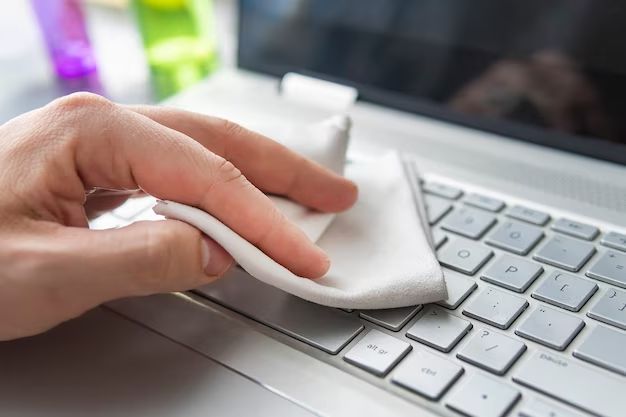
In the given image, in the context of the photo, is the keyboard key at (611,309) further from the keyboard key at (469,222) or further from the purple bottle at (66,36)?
the purple bottle at (66,36)

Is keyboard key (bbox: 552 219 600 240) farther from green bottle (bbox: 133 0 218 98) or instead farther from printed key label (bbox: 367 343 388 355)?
green bottle (bbox: 133 0 218 98)

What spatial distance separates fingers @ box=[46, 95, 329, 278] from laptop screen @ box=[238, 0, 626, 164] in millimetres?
267

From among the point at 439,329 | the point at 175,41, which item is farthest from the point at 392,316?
the point at 175,41

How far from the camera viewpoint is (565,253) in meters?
0.44

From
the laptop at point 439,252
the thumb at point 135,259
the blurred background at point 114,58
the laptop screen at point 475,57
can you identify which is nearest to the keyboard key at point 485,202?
the laptop at point 439,252

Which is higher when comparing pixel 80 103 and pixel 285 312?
pixel 80 103

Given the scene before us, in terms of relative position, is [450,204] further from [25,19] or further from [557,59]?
[25,19]

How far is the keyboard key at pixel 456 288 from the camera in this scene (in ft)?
1.31

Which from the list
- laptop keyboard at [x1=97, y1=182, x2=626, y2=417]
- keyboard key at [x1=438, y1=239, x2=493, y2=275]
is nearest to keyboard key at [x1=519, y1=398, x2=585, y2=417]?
laptop keyboard at [x1=97, y1=182, x2=626, y2=417]

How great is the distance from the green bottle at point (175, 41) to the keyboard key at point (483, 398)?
20.4 inches

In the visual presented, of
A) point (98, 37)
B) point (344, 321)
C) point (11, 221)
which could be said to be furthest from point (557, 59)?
point (98, 37)

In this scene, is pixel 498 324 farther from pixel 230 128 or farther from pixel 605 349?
pixel 230 128

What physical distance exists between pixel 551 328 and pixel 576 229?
11cm

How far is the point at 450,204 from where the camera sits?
0.49m
